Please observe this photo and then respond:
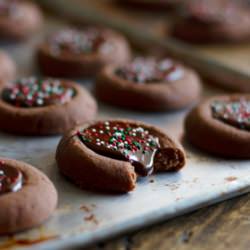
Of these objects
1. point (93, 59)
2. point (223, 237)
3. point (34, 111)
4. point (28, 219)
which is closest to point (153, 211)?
point (223, 237)

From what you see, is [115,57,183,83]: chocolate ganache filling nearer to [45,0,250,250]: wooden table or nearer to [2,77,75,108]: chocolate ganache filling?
[2,77,75,108]: chocolate ganache filling

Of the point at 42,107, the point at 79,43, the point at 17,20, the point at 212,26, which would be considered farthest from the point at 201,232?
the point at 17,20

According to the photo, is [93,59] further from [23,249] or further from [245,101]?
[23,249]

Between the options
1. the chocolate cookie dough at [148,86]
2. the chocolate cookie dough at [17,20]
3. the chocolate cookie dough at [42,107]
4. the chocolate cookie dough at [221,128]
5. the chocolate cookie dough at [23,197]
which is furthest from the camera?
the chocolate cookie dough at [17,20]

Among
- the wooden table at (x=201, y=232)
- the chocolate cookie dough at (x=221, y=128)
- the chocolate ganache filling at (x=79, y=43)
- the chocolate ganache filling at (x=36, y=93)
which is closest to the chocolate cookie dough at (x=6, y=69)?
the chocolate ganache filling at (x=36, y=93)

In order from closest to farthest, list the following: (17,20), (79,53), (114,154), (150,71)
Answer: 1. (114,154)
2. (150,71)
3. (79,53)
4. (17,20)

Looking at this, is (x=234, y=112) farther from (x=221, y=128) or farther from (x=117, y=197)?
(x=117, y=197)

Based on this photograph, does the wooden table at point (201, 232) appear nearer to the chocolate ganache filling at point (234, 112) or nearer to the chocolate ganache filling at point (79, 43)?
the chocolate ganache filling at point (234, 112)
